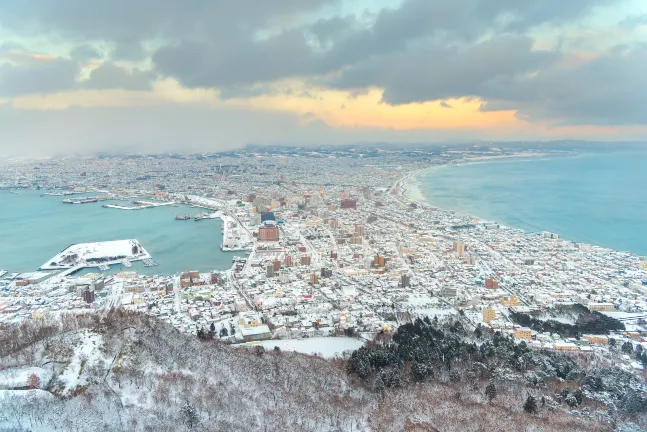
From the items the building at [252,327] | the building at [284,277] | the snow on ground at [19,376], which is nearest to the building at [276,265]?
the building at [284,277]

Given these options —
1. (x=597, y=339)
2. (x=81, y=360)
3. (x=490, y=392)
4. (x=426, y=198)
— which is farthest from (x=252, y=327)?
(x=426, y=198)

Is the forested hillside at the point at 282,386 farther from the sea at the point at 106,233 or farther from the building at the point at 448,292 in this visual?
the sea at the point at 106,233

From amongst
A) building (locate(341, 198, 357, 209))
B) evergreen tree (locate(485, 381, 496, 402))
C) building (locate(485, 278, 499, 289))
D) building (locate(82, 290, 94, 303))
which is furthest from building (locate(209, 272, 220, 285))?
building (locate(341, 198, 357, 209))

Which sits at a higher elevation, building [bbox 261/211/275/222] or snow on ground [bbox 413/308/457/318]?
building [bbox 261/211/275/222]

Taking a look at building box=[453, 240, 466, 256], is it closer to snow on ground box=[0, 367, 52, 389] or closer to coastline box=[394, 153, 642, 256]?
coastline box=[394, 153, 642, 256]

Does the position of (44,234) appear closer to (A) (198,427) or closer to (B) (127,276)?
(B) (127,276)
